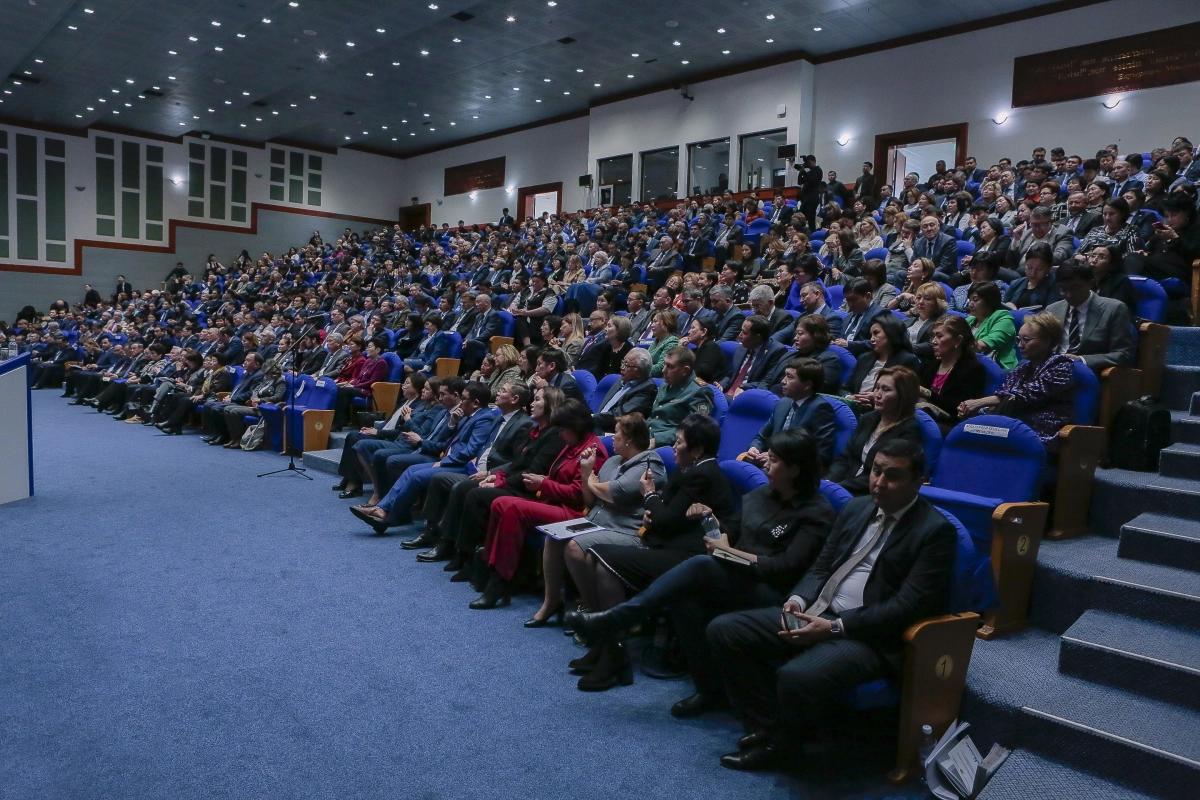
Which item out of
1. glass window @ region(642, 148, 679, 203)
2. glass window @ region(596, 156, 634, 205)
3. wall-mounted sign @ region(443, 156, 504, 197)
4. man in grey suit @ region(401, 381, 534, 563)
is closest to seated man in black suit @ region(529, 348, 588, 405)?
man in grey suit @ region(401, 381, 534, 563)

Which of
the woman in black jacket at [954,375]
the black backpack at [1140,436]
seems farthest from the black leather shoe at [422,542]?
the black backpack at [1140,436]

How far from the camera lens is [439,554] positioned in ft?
13.6

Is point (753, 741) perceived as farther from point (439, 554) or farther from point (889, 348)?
point (439, 554)

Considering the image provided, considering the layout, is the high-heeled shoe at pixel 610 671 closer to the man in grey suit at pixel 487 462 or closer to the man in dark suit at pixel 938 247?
the man in grey suit at pixel 487 462

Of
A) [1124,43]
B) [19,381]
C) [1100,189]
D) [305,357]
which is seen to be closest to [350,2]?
[305,357]

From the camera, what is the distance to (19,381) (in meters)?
4.89

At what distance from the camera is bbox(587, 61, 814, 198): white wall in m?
13.5

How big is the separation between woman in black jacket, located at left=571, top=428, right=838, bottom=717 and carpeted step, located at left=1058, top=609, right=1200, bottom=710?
780 mm

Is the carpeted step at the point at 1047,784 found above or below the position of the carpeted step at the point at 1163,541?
below

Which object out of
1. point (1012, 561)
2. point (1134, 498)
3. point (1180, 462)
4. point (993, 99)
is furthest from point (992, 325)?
point (993, 99)

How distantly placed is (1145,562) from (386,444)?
422 centimetres

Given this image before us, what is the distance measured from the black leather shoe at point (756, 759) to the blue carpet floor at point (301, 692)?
4 centimetres

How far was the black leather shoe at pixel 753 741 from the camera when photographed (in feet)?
7.24

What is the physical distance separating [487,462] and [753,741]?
2400 mm
